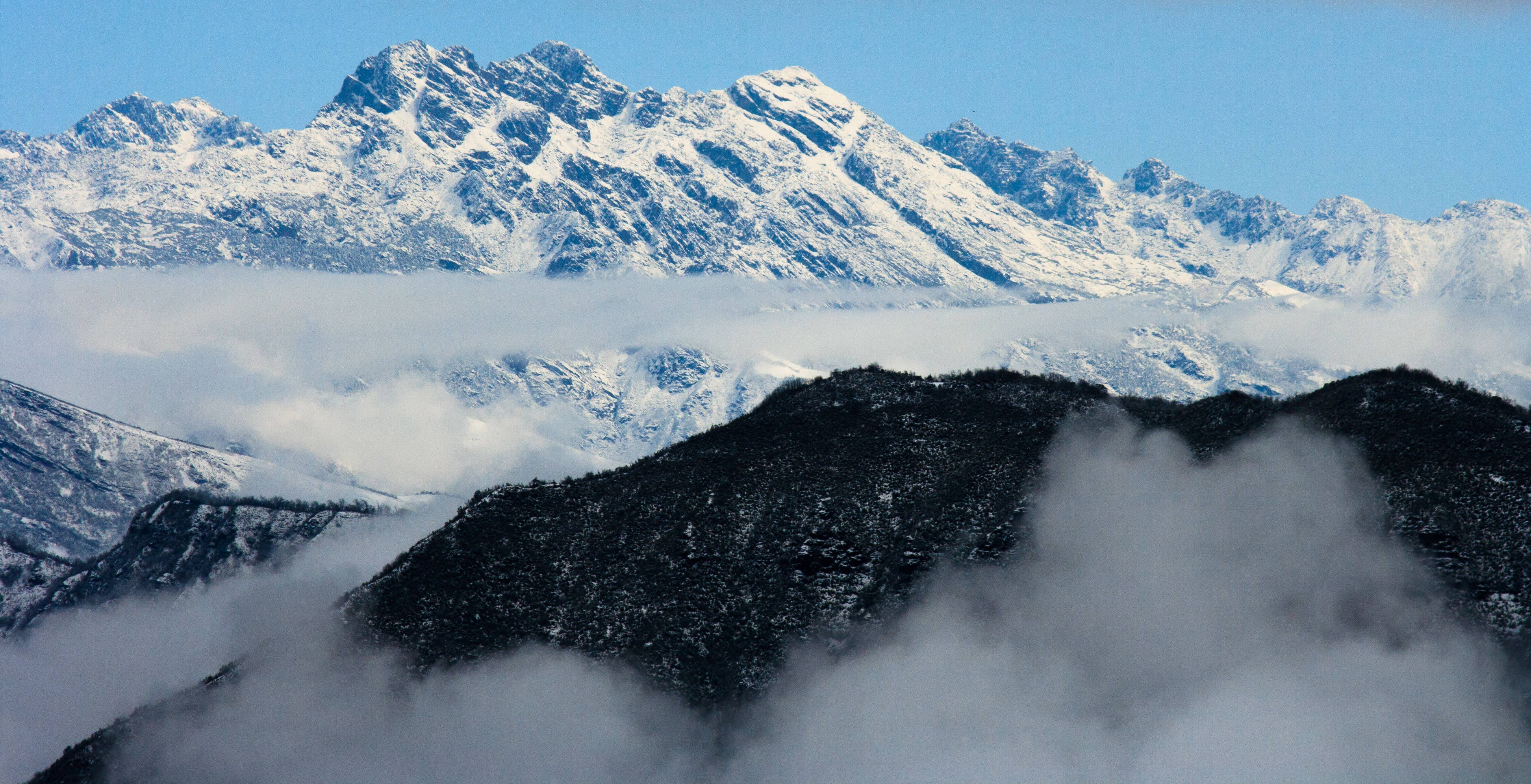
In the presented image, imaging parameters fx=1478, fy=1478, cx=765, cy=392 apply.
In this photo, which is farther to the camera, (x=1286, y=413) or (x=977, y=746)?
(x=1286, y=413)

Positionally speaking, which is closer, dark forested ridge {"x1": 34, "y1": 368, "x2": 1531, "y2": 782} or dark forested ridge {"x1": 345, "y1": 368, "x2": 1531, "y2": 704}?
dark forested ridge {"x1": 34, "y1": 368, "x2": 1531, "y2": 782}

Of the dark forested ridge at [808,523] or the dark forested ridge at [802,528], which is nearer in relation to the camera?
the dark forested ridge at [802,528]

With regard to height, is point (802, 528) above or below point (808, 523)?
below

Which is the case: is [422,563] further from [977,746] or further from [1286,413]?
[1286,413]

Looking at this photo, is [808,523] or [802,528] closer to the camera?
[802,528]

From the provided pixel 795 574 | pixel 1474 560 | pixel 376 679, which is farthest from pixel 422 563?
pixel 1474 560
